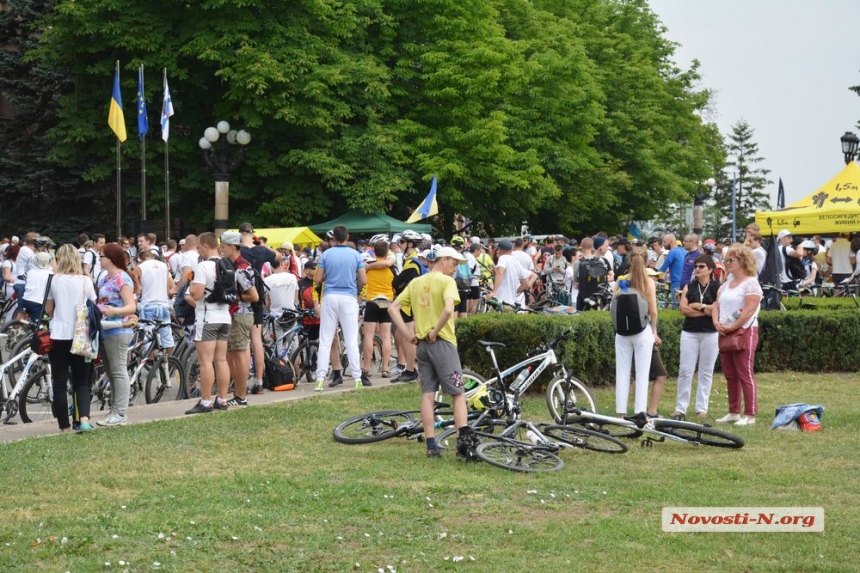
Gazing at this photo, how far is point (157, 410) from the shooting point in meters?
12.9

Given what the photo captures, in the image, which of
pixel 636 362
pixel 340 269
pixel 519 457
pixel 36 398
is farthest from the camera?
pixel 340 269

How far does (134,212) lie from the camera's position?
39094 mm

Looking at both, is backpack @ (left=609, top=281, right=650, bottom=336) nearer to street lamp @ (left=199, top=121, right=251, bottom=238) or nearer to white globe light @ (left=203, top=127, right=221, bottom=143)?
street lamp @ (left=199, top=121, right=251, bottom=238)

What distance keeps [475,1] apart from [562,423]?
31784 mm

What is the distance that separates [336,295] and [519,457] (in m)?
5.45

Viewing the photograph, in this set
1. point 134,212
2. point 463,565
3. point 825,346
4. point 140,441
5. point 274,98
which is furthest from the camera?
point 134,212

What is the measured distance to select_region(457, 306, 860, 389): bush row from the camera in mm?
14422

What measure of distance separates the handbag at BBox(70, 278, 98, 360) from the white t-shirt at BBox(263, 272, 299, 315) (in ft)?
16.1

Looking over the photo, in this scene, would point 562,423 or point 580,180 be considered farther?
point 580,180

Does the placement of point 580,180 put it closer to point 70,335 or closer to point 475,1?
point 475,1

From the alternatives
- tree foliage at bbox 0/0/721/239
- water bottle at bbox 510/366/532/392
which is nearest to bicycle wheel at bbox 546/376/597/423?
water bottle at bbox 510/366/532/392

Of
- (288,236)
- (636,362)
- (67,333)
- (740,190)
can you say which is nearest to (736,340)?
(636,362)

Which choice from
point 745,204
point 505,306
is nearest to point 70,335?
point 505,306

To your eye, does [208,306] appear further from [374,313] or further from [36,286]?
[36,286]
